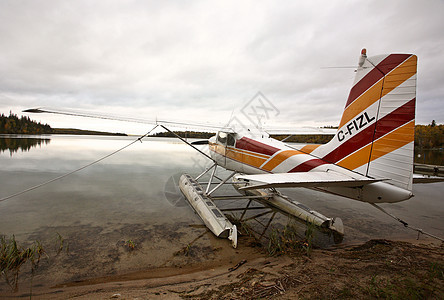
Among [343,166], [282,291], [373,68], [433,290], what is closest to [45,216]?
[282,291]

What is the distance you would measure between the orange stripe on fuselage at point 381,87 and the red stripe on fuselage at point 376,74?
6 cm

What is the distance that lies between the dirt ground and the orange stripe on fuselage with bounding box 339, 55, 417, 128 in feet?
→ 7.66

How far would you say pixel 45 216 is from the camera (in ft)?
17.0

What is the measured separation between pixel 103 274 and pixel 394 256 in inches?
179

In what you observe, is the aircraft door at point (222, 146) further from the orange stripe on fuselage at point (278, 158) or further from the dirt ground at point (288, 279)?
the dirt ground at point (288, 279)

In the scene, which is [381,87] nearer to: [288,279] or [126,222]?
[288,279]

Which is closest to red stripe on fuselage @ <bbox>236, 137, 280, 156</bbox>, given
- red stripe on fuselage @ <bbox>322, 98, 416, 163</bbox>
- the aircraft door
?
the aircraft door

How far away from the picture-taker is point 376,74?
335 centimetres

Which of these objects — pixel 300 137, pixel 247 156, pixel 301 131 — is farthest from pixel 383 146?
pixel 300 137

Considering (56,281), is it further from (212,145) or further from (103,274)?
(212,145)

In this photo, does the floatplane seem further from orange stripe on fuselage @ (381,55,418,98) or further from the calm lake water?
the calm lake water

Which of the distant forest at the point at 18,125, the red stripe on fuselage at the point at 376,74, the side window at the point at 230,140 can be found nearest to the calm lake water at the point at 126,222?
the side window at the point at 230,140

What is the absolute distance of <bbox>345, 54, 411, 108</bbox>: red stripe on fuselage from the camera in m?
3.15

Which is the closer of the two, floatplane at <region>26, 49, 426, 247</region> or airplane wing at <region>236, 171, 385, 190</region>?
airplane wing at <region>236, 171, 385, 190</region>
